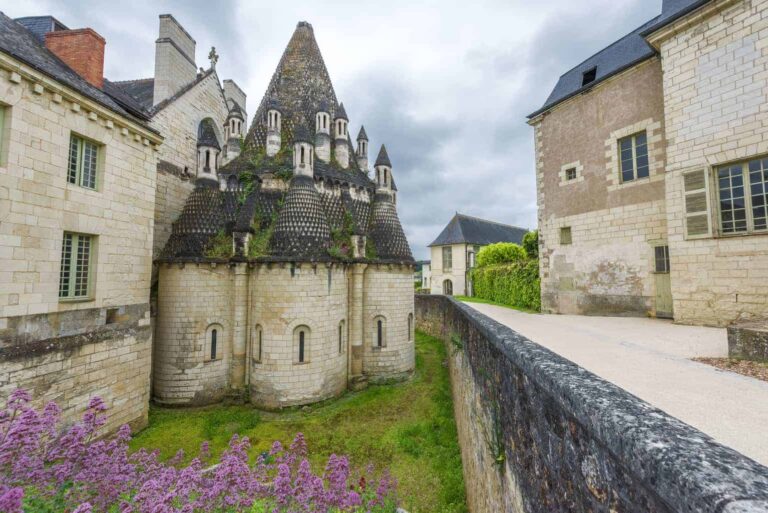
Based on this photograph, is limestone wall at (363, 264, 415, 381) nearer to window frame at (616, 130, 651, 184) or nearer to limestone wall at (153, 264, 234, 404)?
limestone wall at (153, 264, 234, 404)

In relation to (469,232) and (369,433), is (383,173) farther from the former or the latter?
(469,232)

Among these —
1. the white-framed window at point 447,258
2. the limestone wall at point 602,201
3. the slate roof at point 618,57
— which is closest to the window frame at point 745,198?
the limestone wall at point 602,201

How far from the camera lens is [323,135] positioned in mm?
15117

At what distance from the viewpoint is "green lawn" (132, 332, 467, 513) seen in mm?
7434

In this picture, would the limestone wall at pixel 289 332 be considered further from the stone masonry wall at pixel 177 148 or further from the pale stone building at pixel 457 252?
the pale stone building at pixel 457 252

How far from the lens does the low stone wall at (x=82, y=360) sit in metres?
6.57

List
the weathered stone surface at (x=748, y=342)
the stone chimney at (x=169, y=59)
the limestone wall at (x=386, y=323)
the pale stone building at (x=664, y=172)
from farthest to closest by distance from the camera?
the stone chimney at (x=169, y=59), the limestone wall at (x=386, y=323), the pale stone building at (x=664, y=172), the weathered stone surface at (x=748, y=342)

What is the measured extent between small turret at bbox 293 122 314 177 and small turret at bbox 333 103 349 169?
2969mm

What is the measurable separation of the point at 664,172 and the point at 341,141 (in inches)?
496

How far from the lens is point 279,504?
416 centimetres

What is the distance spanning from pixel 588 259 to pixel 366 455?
384 inches

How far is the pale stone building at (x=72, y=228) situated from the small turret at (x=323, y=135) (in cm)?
Result: 663

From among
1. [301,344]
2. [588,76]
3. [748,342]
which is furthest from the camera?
[588,76]

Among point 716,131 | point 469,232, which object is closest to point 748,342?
point 716,131
